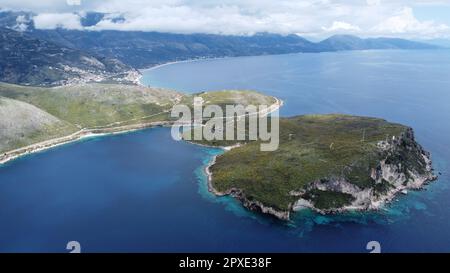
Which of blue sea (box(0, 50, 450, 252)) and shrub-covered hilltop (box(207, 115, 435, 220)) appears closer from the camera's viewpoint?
blue sea (box(0, 50, 450, 252))

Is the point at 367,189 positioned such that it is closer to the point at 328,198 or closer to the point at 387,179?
the point at 328,198

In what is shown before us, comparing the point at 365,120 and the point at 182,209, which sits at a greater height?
the point at 365,120

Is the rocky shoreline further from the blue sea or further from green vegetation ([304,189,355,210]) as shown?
the blue sea

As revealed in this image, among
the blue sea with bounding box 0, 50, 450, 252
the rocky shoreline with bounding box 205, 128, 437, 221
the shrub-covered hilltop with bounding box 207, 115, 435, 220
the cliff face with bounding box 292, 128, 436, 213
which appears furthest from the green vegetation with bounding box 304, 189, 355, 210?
the blue sea with bounding box 0, 50, 450, 252

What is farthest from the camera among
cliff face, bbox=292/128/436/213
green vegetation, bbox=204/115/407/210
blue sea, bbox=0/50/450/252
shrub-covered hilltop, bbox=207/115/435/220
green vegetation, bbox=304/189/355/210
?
green vegetation, bbox=204/115/407/210

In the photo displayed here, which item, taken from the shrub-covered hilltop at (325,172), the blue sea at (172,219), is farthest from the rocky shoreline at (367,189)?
the blue sea at (172,219)

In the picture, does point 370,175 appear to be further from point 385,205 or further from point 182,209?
point 182,209
